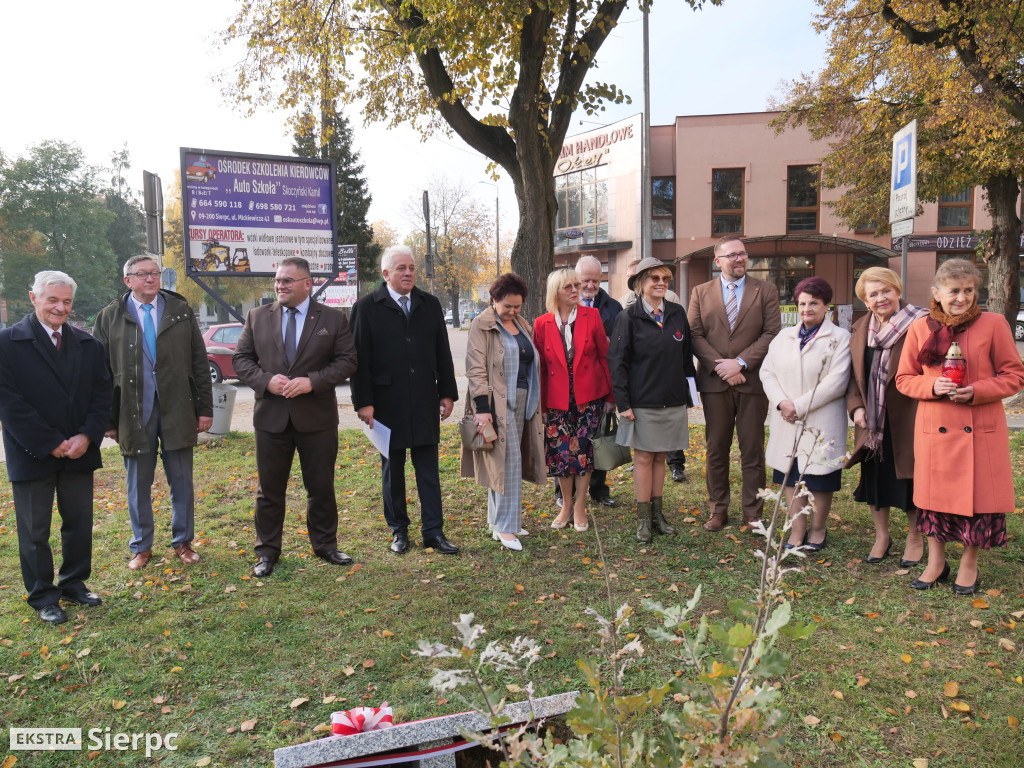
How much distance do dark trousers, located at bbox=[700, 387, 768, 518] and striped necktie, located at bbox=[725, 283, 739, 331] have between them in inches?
21.9

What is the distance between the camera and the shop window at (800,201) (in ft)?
99.7

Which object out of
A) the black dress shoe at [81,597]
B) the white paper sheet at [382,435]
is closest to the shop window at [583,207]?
the white paper sheet at [382,435]

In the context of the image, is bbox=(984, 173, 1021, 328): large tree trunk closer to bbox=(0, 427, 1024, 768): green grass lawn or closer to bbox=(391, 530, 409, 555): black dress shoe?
bbox=(0, 427, 1024, 768): green grass lawn

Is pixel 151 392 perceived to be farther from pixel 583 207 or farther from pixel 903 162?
pixel 583 207

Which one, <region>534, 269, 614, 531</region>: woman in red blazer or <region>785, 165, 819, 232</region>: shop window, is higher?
<region>785, 165, 819, 232</region>: shop window

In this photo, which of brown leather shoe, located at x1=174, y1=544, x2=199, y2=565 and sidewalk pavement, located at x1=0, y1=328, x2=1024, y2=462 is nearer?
brown leather shoe, located at x1=174, y1=544, x2=199, y2=565

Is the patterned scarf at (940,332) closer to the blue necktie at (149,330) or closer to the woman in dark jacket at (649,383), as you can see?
the woman in dark jacket at (649,383)

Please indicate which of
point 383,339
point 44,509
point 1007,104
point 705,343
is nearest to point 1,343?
point 44,509

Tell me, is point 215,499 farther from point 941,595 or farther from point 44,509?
point 941,595

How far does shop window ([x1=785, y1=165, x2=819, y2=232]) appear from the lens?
30391mm

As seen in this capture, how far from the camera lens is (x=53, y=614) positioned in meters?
4.32

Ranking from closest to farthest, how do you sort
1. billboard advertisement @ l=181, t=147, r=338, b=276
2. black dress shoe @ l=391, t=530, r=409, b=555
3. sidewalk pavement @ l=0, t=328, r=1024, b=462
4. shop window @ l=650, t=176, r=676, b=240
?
black dress shoe @ l=391, t=530, r=409, b=555
billboard advertisement @ l=181, t=147, r=338, b=276
sidewalk pavement @ l=0, t=328, r=1024, b=462
shop window @ l=650, t=176, r=676, b=240

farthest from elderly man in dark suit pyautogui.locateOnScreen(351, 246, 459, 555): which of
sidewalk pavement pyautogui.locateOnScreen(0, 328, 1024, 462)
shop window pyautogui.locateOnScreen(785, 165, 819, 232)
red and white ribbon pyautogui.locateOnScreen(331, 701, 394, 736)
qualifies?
shop window pyautogui.locateOnScreen(785, 165, 819, 232)

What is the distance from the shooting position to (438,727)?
2.34m
